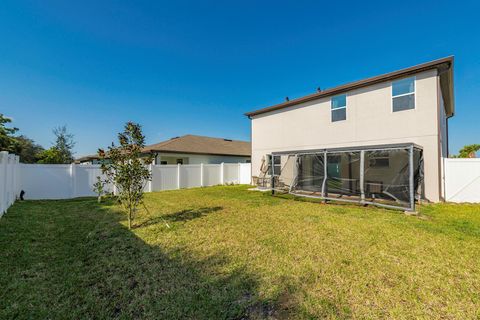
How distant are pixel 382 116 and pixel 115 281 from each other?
11.5m

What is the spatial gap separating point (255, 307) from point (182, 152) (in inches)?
614

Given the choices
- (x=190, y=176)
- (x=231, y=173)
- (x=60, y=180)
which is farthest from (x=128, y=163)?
(x=231, y=173)

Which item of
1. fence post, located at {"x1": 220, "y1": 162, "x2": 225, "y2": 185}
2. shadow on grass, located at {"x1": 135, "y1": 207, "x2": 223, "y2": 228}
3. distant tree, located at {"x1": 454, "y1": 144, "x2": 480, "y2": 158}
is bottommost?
shadow on grass, located at {"x1": 135, "y1": 207, "x2": 223, "y2": 228}

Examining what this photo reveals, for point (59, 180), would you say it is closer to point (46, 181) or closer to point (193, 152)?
point (46, 181)

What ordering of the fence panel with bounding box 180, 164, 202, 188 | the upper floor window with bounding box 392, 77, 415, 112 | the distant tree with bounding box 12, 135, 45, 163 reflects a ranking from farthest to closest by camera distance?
the distant tree with bounding box 12, 135, 45, 163 < the fence panel with bounding box 180, 164, 202, 188 < the upper floor window with bounding box 392, 77, 415, 112

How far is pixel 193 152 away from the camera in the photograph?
17.7 meters

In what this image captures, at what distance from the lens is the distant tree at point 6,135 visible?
1872cm

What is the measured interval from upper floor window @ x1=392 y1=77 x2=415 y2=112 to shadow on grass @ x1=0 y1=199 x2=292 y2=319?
1014 cm

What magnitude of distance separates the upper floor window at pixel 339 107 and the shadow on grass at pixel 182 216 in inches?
320

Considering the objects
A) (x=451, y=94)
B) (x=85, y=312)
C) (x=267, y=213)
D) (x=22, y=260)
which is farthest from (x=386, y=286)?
(x=451, y=94)

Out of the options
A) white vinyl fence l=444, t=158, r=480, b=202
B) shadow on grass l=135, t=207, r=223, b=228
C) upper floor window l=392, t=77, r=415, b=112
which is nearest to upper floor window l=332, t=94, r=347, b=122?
upper floor window l=392, t=77, r=415, b=112

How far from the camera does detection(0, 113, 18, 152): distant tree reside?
18.7 metres

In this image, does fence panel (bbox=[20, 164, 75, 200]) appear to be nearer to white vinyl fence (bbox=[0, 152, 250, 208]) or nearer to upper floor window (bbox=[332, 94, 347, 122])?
white vinyl fence (bbox=[0, 152, 250, 208])

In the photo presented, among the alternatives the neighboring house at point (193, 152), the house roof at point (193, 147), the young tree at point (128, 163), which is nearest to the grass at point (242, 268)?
the young tree at point (128, 163)
